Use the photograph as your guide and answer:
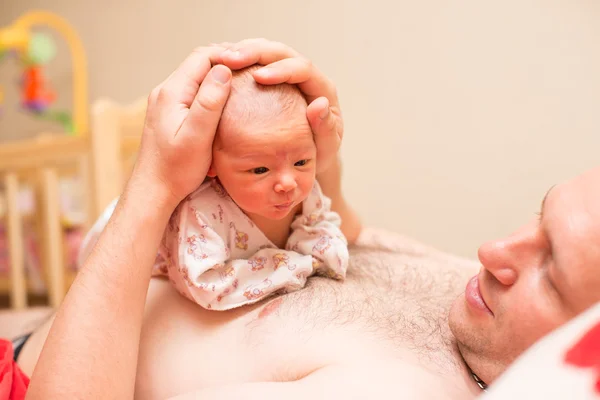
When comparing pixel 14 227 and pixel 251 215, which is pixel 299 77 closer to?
pixel 251 215

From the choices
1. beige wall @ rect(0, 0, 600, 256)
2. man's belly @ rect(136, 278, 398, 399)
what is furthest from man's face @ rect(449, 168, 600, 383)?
beige wall @ rect(0, 0, 600, 256)

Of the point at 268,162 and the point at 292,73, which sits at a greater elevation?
the point at 292,73

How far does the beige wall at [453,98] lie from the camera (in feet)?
5.80

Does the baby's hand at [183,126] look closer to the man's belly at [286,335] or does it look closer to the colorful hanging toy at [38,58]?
the man's belly at [286,335]

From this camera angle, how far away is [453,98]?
1.93 meters

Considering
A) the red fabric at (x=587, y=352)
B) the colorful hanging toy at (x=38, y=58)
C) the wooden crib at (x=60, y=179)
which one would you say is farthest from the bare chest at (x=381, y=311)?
the colorful hanging toy at (x=38, y=58)

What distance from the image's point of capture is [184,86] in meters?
0.90

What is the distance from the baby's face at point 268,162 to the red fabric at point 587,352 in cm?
45

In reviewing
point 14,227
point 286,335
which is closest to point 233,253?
point 286,335

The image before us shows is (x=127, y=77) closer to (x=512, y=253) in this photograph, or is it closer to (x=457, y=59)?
(x=457, y=59)

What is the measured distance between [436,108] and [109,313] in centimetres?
144

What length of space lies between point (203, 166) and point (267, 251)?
19 cm

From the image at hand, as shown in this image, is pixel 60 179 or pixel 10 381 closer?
pixel 10 381

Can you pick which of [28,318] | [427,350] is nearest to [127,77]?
[28,318]
